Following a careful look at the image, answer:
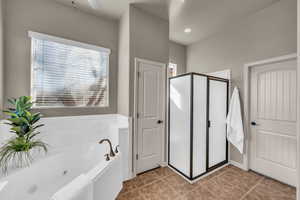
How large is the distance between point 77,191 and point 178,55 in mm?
3759

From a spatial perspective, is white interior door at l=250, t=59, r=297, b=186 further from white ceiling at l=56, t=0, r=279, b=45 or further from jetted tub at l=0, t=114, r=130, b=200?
jetted tub at l=0, t=114, r=130, b=200

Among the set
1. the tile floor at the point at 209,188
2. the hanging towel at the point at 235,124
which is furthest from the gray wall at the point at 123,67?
the hanging towel at the point at 235,124

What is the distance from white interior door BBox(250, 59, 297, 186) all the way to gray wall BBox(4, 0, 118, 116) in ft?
9.94

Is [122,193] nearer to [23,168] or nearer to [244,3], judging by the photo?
[23,168]

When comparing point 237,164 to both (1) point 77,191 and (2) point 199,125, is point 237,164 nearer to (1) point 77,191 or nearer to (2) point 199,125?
(2) point 199,125

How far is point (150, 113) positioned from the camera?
2.42m

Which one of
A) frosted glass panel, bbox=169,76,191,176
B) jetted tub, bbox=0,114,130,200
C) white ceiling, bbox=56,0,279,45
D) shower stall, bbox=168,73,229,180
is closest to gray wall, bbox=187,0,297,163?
white ceiling, bbox=56,0,279,45

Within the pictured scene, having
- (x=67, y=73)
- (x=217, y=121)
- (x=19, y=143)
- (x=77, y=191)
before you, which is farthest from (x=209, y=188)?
(x=67, y=73)

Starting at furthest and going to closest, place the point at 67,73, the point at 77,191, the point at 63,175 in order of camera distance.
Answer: the point at 67,73, the point at 63,175, the point at 77,191

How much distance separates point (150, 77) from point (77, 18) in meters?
1.76

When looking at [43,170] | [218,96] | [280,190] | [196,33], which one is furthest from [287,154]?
[43,170]

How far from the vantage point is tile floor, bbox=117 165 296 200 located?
173 cm

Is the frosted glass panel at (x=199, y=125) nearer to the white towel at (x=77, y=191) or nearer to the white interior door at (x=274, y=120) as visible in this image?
the white interior door at (x=274, y=120)

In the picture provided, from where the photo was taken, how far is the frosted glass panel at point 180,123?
2.11 m
